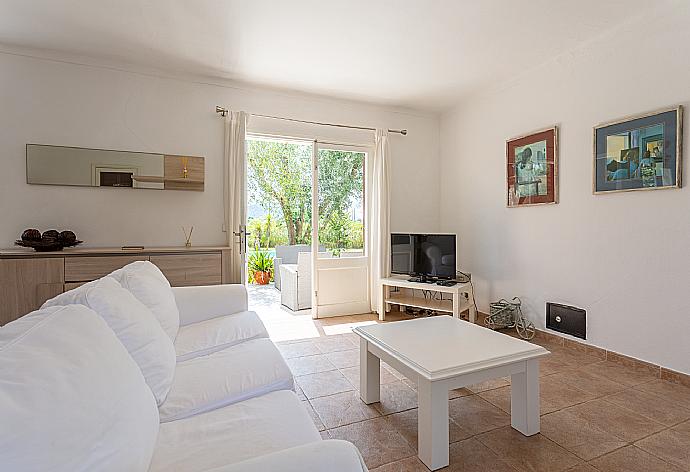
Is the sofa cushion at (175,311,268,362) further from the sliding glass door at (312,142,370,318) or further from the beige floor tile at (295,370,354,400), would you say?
the sliding glass door at (312,142,370,318)

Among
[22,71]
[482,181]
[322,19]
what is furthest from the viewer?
[482,181]

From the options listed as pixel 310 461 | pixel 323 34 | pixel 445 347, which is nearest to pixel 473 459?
pixel 445 347

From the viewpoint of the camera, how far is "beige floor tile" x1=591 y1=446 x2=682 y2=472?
1741 millimetres

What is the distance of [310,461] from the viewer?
2.89 ft

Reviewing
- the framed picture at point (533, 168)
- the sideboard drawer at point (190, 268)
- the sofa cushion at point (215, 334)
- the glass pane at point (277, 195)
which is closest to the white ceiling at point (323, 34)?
the framed picture at point (533, 168)

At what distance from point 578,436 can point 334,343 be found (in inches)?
82.9

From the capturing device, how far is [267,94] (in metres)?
4.27

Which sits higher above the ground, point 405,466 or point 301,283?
point 301,283

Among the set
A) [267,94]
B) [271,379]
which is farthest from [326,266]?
[271,379]

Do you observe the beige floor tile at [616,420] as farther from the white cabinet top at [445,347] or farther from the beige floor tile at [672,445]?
the white cabinet top at [445,347]

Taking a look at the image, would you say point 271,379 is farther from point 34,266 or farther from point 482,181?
point 482,181

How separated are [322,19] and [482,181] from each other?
2614mm

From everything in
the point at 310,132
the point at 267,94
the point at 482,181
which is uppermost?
the point at 267,94

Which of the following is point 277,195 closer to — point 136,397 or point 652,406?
point 652,406
